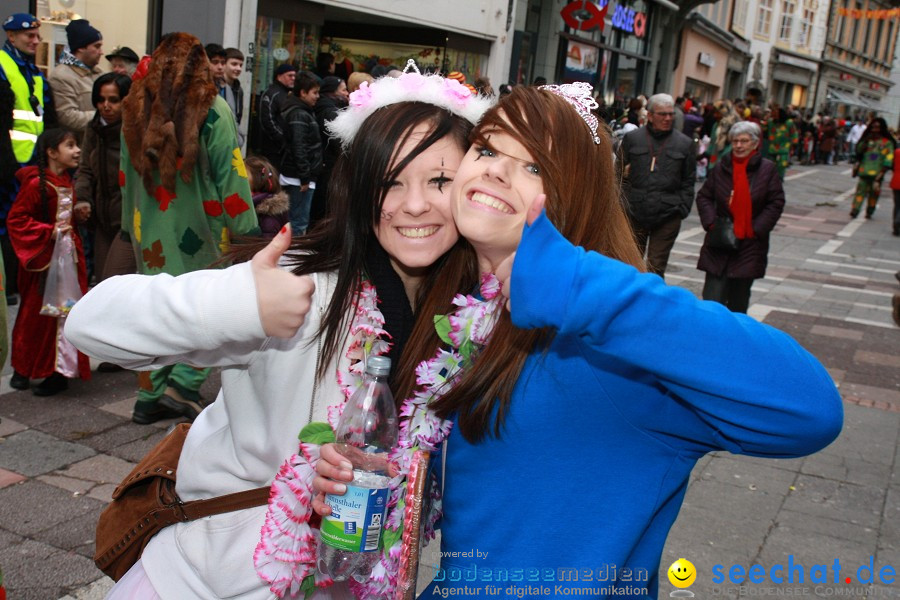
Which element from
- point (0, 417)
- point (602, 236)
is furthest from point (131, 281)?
point (0, 417)

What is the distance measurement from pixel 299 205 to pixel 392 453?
7621 millimetres

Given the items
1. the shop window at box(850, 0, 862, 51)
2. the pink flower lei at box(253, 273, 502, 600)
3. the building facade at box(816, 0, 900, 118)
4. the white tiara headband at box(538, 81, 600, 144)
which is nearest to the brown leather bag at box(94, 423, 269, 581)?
the pink flower lei at box(253, 273, 502, 600)

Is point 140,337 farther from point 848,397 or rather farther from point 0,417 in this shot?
point 848,397

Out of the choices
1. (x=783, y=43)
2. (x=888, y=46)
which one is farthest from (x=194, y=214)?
(x=888, y=46)

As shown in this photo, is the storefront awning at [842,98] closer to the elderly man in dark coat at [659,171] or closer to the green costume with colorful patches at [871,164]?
the green costume with colorful patches at [871,164]

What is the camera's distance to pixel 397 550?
1.86 meters

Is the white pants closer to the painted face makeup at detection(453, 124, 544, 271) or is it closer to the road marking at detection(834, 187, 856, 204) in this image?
the painted face makeup at detection(453, 124, 544, 271)

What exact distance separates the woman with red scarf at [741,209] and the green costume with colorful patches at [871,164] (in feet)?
40.0

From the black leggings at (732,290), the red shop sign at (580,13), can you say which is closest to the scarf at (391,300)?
the black leggings at (732,290)

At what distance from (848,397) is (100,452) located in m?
5.34

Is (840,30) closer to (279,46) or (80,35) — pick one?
(279,46)

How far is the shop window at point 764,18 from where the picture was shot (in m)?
40.1

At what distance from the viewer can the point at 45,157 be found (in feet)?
17.6

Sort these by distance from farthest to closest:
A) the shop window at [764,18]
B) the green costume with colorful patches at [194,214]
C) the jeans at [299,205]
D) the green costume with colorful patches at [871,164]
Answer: the shop window at [764,18]
the green costume with colorful patches at [871,164]
the jeans at [299,205]
the green costume with colorful patches at [194,214]
